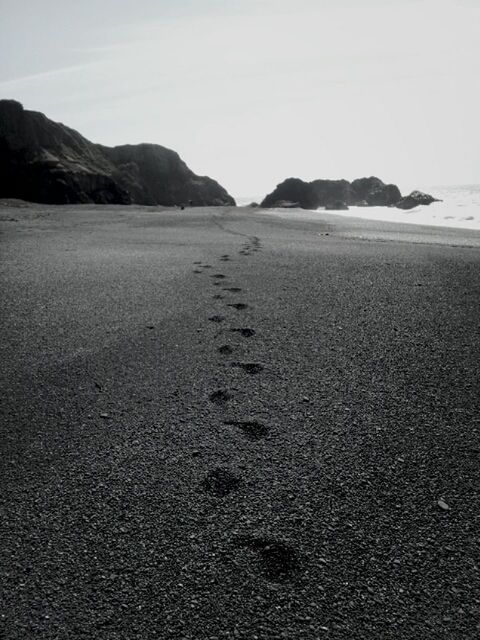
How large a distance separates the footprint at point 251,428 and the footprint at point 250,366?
1.98ft

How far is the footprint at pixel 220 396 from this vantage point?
254 centimetres

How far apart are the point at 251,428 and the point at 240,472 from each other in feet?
1.20

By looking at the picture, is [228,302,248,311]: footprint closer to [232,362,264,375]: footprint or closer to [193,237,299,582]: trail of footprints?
[193,237,299,582]: trail of footprints

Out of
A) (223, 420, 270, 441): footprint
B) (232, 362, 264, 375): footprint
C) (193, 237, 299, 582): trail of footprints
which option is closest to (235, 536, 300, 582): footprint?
(193, 237, 299, 582): trail of footprints

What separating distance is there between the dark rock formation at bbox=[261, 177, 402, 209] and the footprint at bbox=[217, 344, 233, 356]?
47.6 meters

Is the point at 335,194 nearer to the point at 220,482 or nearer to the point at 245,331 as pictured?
the point at 245,331

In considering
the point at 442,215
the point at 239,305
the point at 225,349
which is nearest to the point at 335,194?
the point at 442,215

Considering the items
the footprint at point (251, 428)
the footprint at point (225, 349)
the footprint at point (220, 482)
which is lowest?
the footprint at point (220, 482)

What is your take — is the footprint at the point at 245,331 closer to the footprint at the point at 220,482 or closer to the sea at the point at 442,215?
the footprint at the point at 220,482

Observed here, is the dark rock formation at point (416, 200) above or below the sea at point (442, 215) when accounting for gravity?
above

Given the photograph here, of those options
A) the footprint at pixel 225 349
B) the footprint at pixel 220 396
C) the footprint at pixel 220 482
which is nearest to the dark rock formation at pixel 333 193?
the footprint at pixel 225 349

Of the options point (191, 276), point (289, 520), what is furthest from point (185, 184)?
point (289, 520)

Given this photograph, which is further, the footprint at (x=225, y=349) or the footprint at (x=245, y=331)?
the footprint at (x=245, y=331)

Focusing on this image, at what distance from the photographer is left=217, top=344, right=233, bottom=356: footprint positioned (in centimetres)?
320
